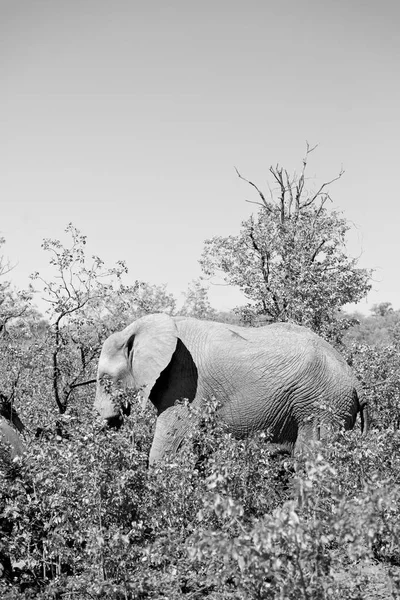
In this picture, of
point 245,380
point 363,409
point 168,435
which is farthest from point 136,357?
point 363,409

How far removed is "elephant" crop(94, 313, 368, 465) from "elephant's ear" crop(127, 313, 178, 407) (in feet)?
0.05

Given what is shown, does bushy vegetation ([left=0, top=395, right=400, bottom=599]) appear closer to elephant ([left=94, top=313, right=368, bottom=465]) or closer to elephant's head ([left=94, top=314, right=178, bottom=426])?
elephant ([left=94, top=313, right=368, bottom=465])

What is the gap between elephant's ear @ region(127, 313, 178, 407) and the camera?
10695 millimetres

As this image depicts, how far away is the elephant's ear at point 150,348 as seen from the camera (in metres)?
10.7

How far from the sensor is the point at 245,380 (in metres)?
10.7

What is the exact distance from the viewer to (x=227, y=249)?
20531 millimetres

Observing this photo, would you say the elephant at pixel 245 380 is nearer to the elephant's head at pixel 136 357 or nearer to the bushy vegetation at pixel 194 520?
the elephant's head at pixel 136 357

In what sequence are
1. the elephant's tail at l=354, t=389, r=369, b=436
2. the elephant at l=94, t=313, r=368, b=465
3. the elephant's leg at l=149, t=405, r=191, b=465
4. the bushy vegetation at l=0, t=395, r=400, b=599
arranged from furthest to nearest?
1. the elephant's tail at l=354, t=389, r=369, b=436
2. the elephant at l=94, t=313, r=368, b=465
3. the elephant's leg at l=149, t=405, r=191, b=465
4. the bushy vegetation at l=0, t=395, r=400, b=599

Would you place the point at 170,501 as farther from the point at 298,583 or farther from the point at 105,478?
the point at 298,583

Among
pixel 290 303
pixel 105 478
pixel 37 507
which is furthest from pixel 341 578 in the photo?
pixel 290 303

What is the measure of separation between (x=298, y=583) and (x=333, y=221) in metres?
17.3

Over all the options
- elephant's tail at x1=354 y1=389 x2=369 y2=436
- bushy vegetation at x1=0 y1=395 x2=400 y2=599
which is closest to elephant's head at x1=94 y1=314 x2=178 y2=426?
bushy vegetation at x1=0 y1=395 x2=400 y2=599

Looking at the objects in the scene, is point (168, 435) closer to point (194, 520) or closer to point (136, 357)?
point (136, 357)

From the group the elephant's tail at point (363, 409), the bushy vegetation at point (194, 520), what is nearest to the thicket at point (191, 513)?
the bushy vegetation at point (194, 520)
